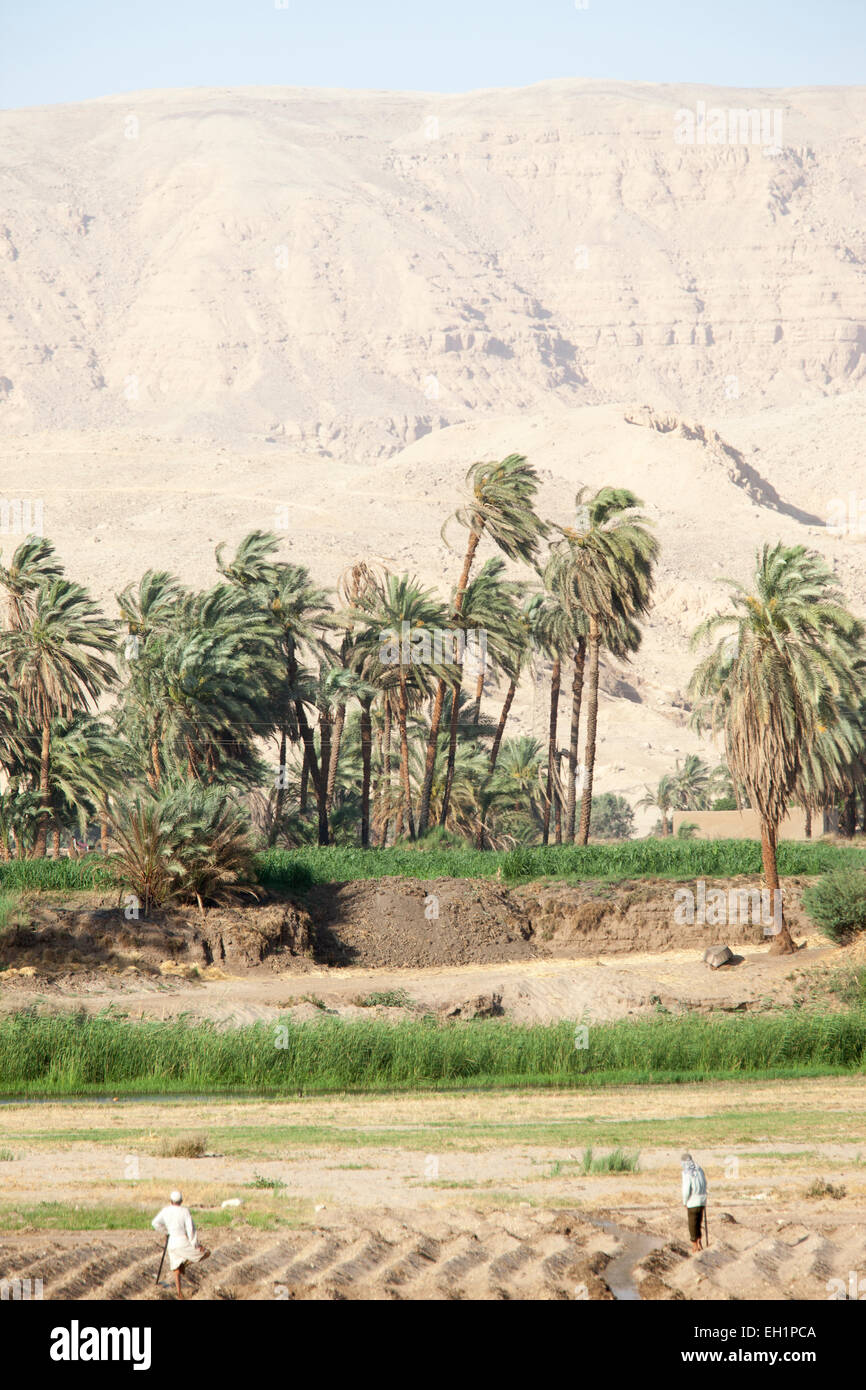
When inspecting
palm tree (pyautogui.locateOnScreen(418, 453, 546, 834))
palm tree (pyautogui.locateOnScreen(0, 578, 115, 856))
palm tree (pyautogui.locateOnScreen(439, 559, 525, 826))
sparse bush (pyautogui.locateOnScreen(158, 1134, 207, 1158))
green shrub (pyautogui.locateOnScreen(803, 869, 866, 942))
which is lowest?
sparse bush (pyautogui.locateOnScreen(158, 1134, 207, 1158))

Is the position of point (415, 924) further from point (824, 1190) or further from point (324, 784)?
point (824, 1190)

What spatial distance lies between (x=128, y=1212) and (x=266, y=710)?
3931cm

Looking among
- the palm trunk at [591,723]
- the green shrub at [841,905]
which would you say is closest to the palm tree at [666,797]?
the palm trunk at [591,723]

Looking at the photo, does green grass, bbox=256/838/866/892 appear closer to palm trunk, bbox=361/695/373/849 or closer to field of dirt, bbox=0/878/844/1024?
field of dirt, bbox=0/878/844/1024

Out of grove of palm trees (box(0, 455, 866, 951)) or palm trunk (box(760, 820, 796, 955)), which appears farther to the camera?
palm trunk (box(760, 820, 796, 955))

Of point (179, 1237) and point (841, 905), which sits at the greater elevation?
point (841, 905)

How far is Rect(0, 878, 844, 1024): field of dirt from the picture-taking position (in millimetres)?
32625

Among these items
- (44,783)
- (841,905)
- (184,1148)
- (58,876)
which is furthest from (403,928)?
(184,1148)

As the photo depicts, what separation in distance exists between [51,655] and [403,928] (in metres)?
14.2

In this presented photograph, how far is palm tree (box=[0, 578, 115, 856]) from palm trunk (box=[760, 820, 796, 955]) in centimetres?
2057

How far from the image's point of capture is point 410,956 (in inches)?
1615

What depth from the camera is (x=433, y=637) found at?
A: 54.2 metres

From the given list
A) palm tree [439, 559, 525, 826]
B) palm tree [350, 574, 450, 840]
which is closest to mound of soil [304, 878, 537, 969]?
palm tree [350, 574, 450, 840]
